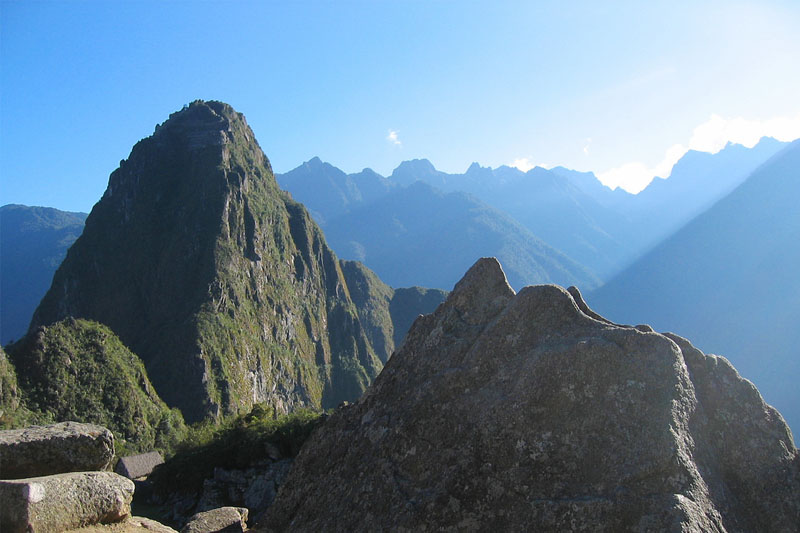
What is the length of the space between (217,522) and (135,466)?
75.7m

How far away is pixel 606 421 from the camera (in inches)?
220

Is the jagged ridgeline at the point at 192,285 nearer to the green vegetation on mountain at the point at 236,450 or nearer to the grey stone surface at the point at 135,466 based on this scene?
the grey stone surface at the point at 135,466

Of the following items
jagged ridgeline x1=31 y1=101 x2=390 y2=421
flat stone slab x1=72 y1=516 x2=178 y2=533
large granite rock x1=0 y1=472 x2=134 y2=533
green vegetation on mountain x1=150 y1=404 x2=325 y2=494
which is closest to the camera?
large granite rock x1=0 y1=472 x2=134 y2=533

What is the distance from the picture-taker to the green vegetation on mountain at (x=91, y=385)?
99.2 m

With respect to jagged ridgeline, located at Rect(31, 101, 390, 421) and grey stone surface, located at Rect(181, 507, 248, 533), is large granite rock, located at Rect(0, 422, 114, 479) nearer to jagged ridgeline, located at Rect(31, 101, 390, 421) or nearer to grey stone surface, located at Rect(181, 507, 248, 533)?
grey stone surface, located at Rect(181, 507, 248, 533)

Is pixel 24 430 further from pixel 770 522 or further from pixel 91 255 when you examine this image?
pixel 91 255

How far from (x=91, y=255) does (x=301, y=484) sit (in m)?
201

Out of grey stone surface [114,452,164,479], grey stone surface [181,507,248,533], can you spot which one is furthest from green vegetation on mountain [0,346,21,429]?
grey stone surface [181,507,248,533]

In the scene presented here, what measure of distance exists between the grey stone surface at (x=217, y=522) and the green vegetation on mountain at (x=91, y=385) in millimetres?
101317

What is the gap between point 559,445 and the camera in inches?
222

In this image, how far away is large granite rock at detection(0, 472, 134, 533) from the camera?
239 inches

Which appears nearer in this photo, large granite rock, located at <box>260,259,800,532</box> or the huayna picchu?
large granite rock, located at <box>260,259,800,532</box>

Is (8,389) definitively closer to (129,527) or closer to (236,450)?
(236,450)

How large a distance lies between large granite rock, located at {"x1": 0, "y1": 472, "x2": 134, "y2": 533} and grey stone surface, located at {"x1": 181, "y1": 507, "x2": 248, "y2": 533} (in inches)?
44.4
